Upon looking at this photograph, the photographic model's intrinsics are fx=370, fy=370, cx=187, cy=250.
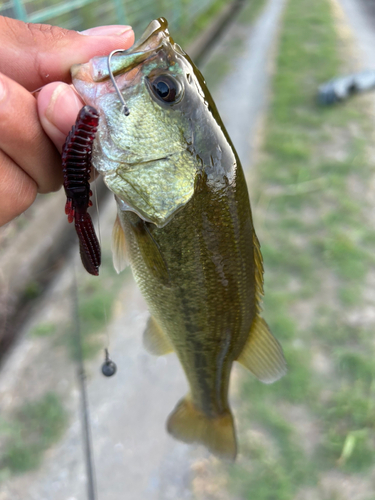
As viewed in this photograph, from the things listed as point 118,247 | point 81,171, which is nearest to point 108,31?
point 81,171

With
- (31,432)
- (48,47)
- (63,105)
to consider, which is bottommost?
(31,432)

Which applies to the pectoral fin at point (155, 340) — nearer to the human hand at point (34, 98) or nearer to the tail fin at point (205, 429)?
the tail fin at point (205, 429)

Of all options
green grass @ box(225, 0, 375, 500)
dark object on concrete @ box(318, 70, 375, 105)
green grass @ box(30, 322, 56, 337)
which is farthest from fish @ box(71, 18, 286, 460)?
dark object on concrete @ box(318, 70, 375, 105)

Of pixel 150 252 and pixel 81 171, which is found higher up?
pixel 81 171

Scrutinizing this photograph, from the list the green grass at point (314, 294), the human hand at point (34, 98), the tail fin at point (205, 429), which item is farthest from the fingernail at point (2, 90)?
the green grass at point (314, 294)

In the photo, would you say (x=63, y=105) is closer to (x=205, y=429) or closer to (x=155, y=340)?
(x=155, y=340)

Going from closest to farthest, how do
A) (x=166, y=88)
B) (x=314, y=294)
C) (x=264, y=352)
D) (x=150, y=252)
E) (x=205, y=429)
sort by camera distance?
(x=166, y=88), (x=150, y=252), (x=264, y=352), (x=205, y=429), (x=314, y=294)

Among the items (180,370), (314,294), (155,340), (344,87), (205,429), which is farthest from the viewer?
(344,87)
